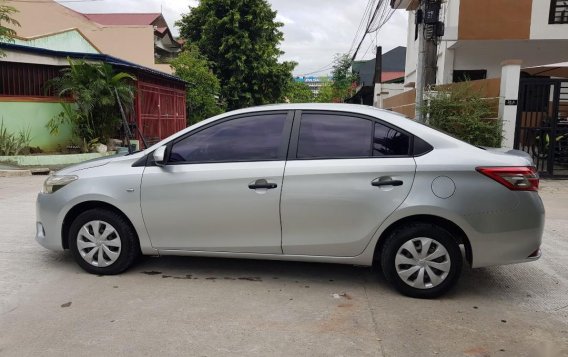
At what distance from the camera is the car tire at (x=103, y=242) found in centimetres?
461

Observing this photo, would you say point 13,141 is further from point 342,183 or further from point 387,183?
point 387,183

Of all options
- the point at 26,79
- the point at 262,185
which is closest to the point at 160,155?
the point at 262,185

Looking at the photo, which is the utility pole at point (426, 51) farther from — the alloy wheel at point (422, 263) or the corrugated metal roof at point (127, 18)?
the corrugated metal roof at point (127, 18)

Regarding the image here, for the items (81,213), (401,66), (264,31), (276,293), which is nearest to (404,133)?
(276,293)

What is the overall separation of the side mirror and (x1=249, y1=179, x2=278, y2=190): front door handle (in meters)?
0.85

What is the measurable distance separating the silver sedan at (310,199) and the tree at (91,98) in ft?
31.5

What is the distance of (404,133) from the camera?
427 centimetres

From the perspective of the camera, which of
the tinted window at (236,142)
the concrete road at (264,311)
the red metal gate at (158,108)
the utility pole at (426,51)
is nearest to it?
the concrete road at (264,311)

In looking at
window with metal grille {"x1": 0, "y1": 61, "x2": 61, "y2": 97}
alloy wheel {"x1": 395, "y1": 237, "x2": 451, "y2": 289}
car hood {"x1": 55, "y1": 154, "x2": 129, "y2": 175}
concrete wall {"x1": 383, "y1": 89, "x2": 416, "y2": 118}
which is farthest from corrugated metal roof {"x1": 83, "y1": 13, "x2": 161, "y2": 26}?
alloy wheel {"x1": 395, "y1": 237, "x2": 451, "y2": 289}

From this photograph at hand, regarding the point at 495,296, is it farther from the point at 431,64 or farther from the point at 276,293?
the point at 431,64

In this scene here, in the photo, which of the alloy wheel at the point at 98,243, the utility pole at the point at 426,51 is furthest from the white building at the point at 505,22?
the alloy wheel at the point at 98,243

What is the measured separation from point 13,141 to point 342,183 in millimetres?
11564

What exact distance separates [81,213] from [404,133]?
3.05 meters

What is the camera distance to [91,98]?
44.3ft
